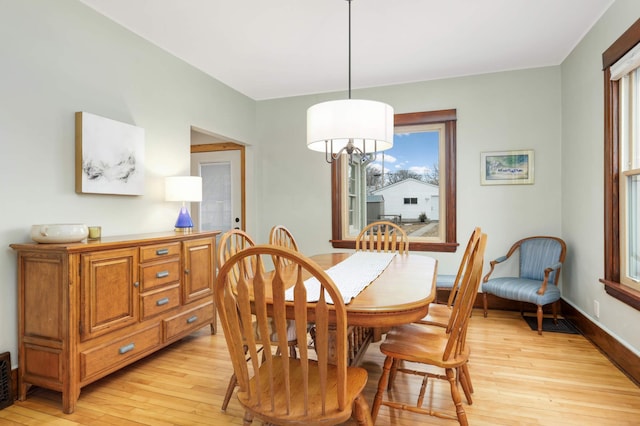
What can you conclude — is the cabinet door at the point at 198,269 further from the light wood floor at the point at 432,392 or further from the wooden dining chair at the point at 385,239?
the wooden dining chair at the point at 385,239

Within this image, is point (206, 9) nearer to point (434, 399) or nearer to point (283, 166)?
point (283, 166)

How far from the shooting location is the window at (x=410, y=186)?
158 inches

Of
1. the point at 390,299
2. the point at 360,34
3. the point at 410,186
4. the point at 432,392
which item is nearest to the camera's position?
the point at 390,299

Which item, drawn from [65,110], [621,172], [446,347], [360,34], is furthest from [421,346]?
[65,110]

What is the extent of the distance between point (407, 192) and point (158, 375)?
121 inches

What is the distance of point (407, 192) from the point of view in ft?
13.9

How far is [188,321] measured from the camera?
2.91 m

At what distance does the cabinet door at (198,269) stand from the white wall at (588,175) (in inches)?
121

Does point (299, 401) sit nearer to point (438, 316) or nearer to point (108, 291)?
point (438, 316)

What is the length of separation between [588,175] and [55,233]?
3.90 meters

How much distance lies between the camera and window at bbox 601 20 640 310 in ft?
8.01

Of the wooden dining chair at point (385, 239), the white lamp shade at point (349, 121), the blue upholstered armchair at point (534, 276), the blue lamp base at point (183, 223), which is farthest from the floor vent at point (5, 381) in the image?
the blue upholstered armchair at point (534, 276)

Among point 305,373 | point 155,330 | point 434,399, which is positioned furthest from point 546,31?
point 155,330

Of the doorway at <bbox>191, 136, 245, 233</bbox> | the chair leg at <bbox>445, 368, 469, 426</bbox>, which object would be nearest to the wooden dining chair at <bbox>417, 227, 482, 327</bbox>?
the chair leg at <bbox>445, 368, 469, 426</bbox>
